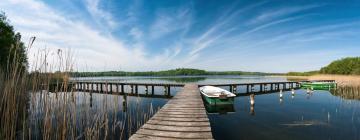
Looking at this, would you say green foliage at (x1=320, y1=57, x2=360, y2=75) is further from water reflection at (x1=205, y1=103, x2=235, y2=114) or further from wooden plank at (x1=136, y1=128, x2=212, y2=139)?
wooden plank at (x1=136, y1=128, x2=212, y2=139)

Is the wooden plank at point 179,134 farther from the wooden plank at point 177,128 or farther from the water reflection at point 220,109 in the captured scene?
the water reflection at point 220,109

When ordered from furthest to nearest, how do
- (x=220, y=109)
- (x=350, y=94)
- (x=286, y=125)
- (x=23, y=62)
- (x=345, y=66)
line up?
(x=345, y=66) < (x=350, y=94) < (x=220, y=109) < (x=286, y=125) < (x=23, y=62)

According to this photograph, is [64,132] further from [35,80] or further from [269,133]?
[269,133]

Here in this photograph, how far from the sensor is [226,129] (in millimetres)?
8789

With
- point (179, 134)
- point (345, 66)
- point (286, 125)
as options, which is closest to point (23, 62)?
point (179, 134)

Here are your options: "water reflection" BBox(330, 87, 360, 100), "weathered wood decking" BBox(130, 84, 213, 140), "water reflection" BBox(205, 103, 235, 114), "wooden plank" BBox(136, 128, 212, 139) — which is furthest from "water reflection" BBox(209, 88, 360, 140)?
"water reflection" BBox(330, 87, 360, 100)

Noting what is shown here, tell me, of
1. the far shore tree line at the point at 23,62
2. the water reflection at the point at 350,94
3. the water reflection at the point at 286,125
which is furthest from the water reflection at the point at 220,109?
the water reflection at the point at 350,94

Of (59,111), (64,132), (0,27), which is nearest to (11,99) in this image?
(59,111)

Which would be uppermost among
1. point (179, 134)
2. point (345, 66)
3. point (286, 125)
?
point (345, 66)

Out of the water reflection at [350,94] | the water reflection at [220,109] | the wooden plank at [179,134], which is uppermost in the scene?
the wooden plank at [179,134]

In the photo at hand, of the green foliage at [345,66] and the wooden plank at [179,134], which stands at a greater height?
the green foliage at [345,66]

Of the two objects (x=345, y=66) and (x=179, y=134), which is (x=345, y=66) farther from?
(x=179, y=134)

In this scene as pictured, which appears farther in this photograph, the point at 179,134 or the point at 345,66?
the point at 345,66

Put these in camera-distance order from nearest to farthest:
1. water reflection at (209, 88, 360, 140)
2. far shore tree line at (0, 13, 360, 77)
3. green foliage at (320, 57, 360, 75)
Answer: far shore tree line at (0, 13, 360, 77) < water reflection at (209, 88, 360, 140) < green foliage at (320, 57, 360, 75)
